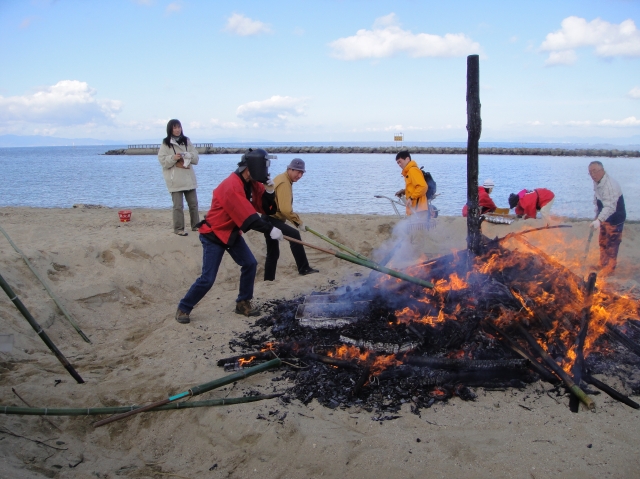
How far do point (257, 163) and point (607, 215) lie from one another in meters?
5.51

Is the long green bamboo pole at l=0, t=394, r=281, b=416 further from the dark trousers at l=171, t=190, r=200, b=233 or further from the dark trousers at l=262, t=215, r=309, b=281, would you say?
the dark trousers at l=171, t=190, r=200, b=233

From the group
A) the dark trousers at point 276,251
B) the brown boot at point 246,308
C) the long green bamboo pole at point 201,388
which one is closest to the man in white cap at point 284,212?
the dark trousers at point 276,251

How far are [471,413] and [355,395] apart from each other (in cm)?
99

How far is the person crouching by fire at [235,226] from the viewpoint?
5.64 meters

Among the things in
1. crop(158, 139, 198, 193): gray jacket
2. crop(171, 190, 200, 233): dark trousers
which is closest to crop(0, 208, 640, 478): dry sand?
crop(171, 190, 200, 233): dark trousers

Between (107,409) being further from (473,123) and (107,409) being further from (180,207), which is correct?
(180,207)

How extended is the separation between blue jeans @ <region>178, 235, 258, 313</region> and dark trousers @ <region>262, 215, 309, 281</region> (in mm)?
1137

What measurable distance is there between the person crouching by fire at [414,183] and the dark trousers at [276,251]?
2162 mm

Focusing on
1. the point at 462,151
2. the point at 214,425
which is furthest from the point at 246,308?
the point at 462,151

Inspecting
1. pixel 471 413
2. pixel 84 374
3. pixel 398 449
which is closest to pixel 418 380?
pixel 471 413

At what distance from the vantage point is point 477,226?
550cm

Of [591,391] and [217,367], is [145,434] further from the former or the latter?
[591,391]

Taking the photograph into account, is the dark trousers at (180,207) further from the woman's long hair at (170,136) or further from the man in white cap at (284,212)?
the man in white cap at (284,212)

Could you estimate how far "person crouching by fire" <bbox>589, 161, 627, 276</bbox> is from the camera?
285 inches
